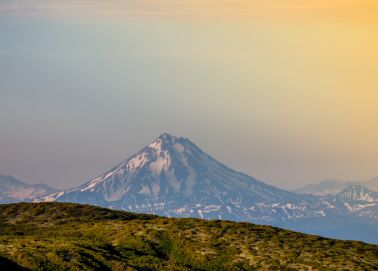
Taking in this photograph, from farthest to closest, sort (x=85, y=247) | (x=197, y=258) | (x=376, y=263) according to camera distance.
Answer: (x=376, y=263) < (x=197, y=258) < (x=85, y=247)

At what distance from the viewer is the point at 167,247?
270 feet

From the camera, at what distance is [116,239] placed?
8269 cm

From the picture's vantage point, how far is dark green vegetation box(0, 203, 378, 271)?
A: 61.4 meters

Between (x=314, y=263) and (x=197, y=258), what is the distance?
39.6 feet

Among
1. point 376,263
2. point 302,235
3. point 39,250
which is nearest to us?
point 39,250

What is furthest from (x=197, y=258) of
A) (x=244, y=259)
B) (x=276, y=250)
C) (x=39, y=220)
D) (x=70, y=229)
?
(x=39, y=220)

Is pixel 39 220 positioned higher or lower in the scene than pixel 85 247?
higher

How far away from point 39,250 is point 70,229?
2937 cm

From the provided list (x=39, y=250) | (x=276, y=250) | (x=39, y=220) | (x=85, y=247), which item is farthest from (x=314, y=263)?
(x=39, y=220)

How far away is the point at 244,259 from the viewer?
78.8 meters

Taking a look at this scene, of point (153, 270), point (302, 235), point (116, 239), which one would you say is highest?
point (302, 235)

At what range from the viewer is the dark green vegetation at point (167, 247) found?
201ft

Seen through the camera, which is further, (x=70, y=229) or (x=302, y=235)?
(x=302, y=235)

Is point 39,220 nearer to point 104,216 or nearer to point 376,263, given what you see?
point 104,216
